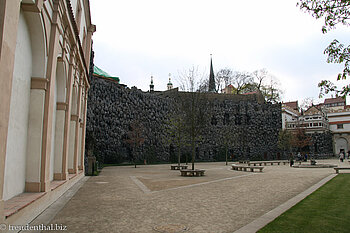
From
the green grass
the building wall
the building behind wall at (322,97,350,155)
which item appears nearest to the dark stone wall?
the green grass

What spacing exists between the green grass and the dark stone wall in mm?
13329

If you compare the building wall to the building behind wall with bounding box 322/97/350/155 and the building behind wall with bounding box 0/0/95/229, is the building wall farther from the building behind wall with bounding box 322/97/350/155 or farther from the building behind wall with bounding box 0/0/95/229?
the building behind wall with bounding box 322/97/350/155

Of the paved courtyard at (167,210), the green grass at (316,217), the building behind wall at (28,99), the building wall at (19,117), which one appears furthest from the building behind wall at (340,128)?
the building wall at (19,117)

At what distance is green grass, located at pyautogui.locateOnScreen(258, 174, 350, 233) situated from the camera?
527cm

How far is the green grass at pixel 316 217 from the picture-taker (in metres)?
5.27

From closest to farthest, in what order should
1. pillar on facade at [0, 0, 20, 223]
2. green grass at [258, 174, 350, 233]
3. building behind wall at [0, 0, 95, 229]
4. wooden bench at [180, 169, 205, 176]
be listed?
pillar on facade at [0, 0, 20, 223]
building behind wall at [0, 0, 95, 229]
green grass at [258, 174, 350, 233]
wooden bench at [180, 169, 205, 176]

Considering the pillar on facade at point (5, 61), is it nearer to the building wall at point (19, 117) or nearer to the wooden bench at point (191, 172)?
the building wall at point (19, 117)

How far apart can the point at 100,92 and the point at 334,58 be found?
30.5m

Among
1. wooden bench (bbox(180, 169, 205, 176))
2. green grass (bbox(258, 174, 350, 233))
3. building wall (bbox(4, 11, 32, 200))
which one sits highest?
building wall (bbox(4, 11, 32, 200))

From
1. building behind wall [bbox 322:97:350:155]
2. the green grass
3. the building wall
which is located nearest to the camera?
the green grass

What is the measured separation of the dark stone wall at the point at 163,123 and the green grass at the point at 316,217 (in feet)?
43.7

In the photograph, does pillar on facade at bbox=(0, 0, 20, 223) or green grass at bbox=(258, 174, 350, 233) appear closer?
pillar on facade at bbox=(0, 0, 20, 223)

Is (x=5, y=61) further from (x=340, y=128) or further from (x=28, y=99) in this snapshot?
(x=340, y=128)

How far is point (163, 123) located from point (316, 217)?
35133 mm
